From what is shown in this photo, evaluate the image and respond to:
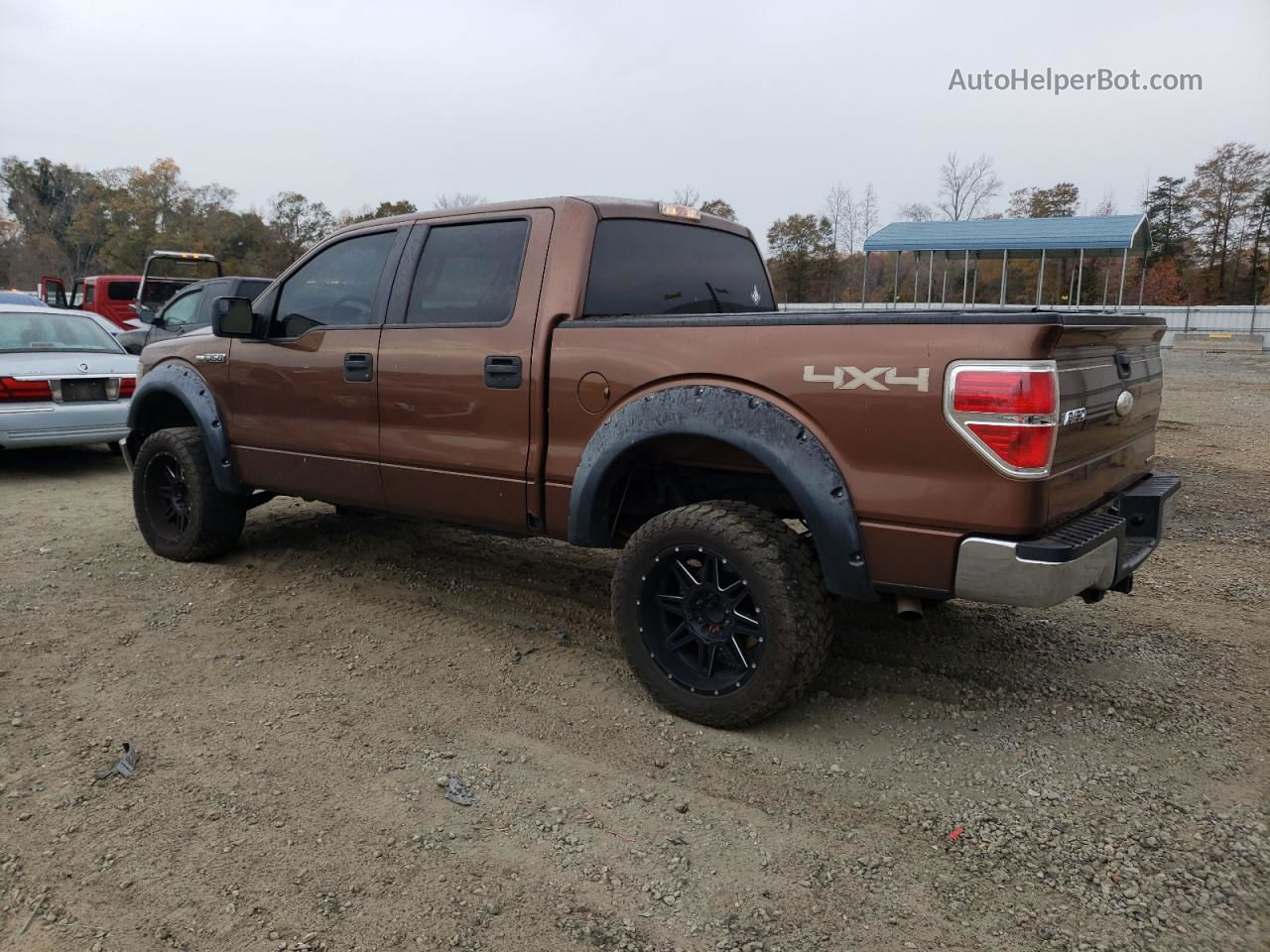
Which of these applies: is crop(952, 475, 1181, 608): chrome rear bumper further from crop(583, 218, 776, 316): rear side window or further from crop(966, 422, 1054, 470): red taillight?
crop(583, 218, 776, 316): rear side window

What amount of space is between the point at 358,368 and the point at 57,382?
5.34 m

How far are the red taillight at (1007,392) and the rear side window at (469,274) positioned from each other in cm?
194

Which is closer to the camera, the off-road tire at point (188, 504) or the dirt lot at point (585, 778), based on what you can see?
the dirt lot at point (585, 778)

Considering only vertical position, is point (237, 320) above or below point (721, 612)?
above

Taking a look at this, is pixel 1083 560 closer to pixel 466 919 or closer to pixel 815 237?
pixel 466 919

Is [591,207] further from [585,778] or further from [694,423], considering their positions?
[585,778]

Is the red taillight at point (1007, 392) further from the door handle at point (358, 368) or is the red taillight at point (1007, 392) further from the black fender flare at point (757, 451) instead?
the door handle at point (358, 368)

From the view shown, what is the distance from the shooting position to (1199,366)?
65.0 ft

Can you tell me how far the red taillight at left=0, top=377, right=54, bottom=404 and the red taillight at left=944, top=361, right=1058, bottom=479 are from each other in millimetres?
8087

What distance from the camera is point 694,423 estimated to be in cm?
320

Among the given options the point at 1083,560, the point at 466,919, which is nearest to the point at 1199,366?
the point at 1083,560

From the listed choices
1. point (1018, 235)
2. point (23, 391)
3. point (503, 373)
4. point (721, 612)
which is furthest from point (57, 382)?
point (1018, 235)

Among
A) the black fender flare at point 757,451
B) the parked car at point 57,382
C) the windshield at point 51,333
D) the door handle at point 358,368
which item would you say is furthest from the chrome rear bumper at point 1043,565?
the windshield at point 51,333

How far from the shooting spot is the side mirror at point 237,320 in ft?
15.0
